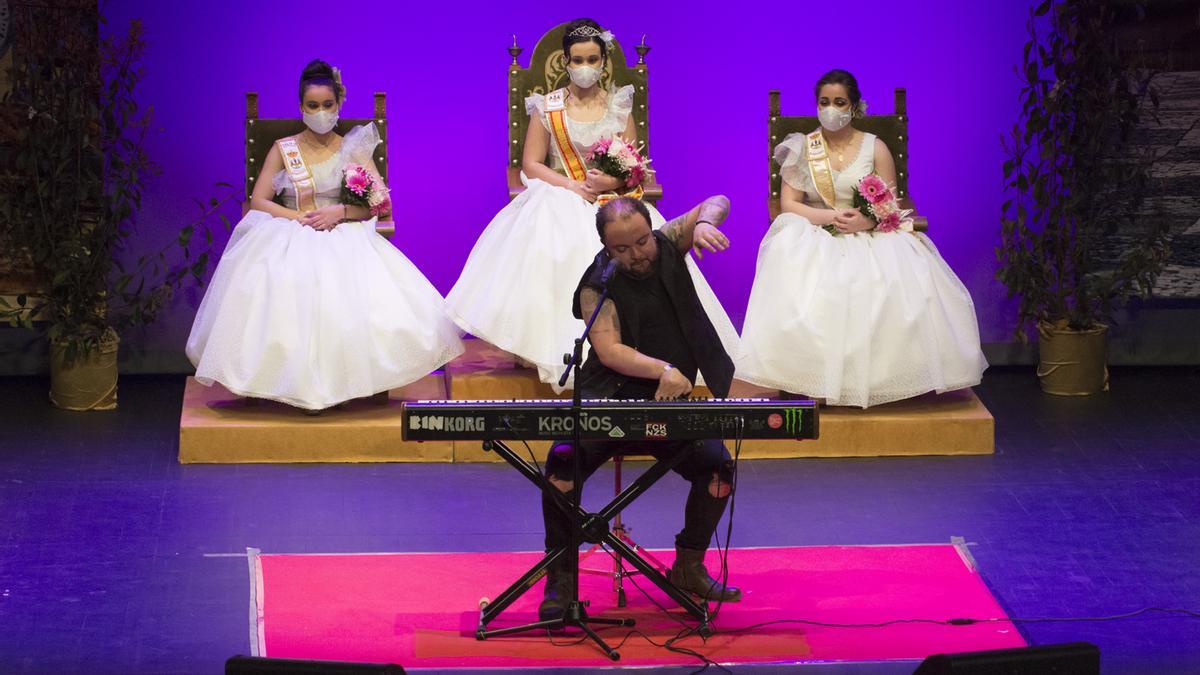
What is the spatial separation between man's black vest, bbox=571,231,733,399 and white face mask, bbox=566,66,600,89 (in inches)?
83.3

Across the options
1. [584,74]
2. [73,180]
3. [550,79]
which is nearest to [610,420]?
[584,74]

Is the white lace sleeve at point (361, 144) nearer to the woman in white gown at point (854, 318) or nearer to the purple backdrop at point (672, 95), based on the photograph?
the purple backdrop at point (672, 95)

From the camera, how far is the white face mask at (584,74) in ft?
23.5

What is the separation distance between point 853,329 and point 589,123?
1.39m

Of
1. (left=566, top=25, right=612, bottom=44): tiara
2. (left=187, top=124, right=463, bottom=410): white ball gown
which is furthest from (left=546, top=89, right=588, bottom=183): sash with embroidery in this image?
(left=187, top=124, right=463, bottom=410): white ball gown

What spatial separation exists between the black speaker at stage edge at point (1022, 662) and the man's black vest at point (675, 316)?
5.31 feet

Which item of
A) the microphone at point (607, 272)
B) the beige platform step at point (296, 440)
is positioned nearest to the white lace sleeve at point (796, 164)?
the beige platform step at point (296, 440)

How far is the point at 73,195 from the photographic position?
7285mm

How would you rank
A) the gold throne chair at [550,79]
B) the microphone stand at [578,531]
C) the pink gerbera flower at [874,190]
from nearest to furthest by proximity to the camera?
the microphone stand at [578,531]
the pink gerbera flower at [874,190]
the gold throne chair at [550,79]

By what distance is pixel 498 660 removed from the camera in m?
4.72

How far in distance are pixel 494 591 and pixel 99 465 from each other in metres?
2.06

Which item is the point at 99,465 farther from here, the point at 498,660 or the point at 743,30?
the point at 743,30

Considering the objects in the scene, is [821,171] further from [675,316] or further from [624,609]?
[624,609]

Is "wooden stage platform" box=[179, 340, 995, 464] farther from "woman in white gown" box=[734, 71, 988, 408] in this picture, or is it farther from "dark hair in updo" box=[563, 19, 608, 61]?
"dark hair in updo" box=[563, 19, 608, 61]
